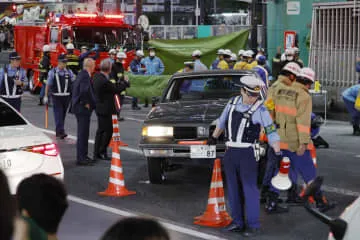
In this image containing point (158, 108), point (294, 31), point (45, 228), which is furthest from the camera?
point (294, 31)

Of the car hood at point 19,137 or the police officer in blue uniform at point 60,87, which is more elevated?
the car hood at point 19,137

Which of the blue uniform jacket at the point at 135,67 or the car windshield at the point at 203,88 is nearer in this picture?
the car windshield at the point at 203,88

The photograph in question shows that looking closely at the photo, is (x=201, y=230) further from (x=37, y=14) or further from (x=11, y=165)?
(x=37, y=14)

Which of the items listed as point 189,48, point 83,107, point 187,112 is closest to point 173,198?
point 187,112

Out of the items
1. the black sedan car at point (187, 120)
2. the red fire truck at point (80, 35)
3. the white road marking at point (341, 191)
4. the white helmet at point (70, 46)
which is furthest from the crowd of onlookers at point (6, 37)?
the white road marking at point (341, 191)

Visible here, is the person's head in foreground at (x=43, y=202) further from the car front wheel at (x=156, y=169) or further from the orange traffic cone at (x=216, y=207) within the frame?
the car front wheel at (x=156, y=169)

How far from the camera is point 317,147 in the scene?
16734 mm

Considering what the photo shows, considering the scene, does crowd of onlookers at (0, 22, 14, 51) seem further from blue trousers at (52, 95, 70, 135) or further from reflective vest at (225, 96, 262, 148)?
reflective vest at (225, 96, 262, 148)

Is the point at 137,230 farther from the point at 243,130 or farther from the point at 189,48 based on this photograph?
the point at 189,48

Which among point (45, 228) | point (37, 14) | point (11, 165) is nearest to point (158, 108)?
point (11, 165)

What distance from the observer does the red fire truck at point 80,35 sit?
2919 centimetres

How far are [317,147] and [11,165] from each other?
29.7 feet

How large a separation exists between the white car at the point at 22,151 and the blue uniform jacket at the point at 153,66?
1577 centimetres

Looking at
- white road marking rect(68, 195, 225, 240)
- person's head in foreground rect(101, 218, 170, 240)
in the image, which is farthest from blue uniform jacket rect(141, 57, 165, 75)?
person's head in foreground rect(101, 218, 170, 240)
